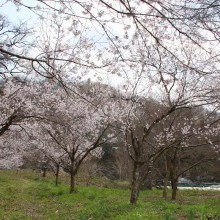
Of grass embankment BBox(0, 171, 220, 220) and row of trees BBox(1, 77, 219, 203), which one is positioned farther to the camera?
row of trees BBox(1, 77, 219, 203)

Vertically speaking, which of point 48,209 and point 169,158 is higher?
point 169,158

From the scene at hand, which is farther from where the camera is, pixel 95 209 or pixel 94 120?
pixel 94 120

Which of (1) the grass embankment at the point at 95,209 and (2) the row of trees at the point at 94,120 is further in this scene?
(2) the row of trees at the point at 94,120

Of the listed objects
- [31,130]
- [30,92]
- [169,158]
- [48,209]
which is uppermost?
[30,92]

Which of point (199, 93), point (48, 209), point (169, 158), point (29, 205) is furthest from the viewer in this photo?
point (169, 158)

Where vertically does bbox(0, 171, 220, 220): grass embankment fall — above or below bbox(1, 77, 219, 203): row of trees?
below

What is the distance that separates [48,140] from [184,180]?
903 inches

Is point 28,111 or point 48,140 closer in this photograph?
point 28,111

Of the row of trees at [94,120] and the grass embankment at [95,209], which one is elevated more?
the row of trees at [94,120]

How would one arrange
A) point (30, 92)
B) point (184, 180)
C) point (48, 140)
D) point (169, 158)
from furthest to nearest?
point (184, 180)
point (48, 140)
point (169, 158)
point (30, 92)

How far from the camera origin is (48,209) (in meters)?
13.8

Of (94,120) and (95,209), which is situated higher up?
(94,120)

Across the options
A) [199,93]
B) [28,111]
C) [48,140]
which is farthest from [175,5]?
[48,140]

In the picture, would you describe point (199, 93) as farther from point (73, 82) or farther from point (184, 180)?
point (184, 180)
